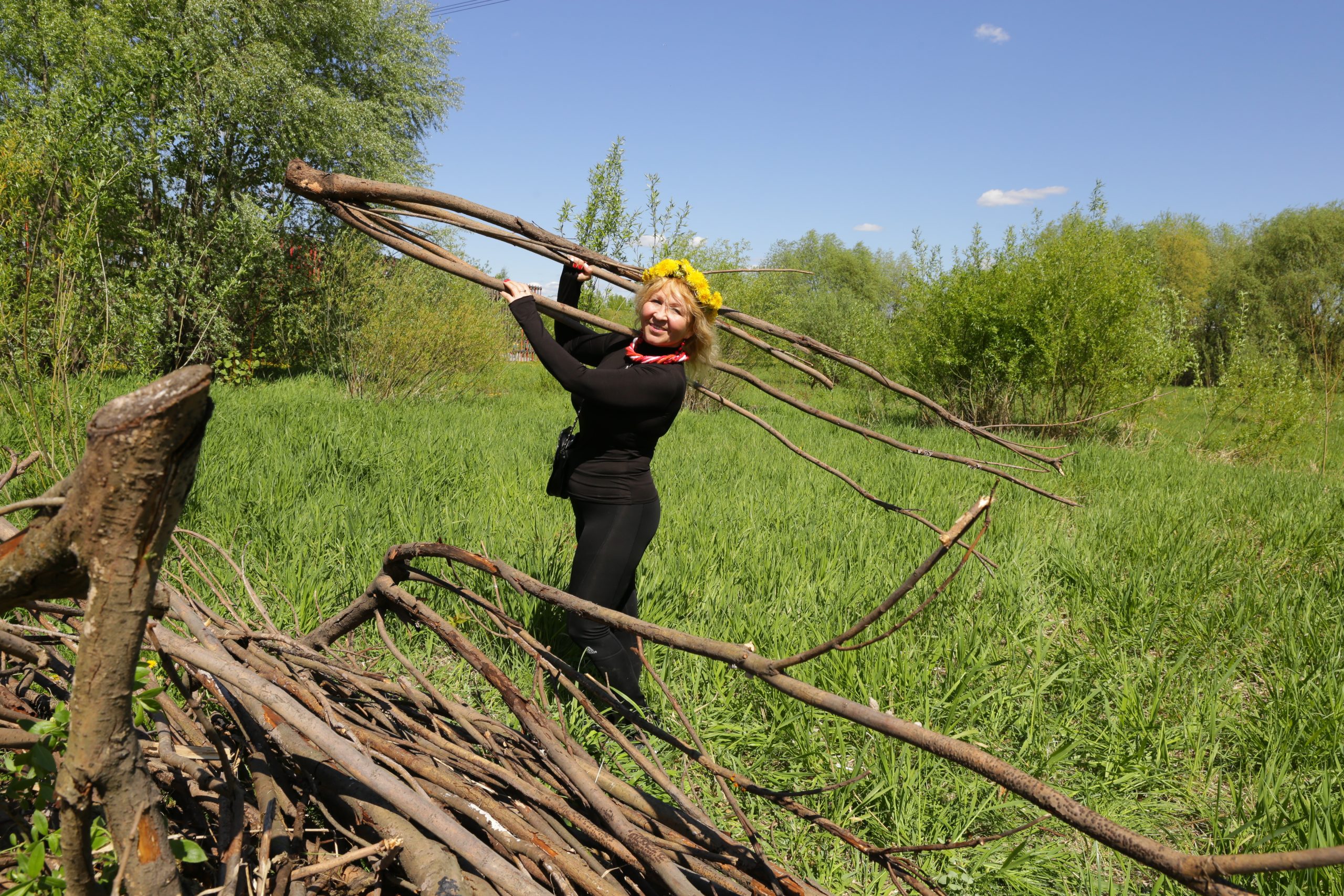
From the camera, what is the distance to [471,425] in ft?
28.3

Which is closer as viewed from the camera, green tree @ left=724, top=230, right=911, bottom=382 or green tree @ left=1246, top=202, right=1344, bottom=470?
green tree @ left=724, top=230, right=911, bottom=382

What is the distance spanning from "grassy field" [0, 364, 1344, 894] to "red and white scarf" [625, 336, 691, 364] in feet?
4.68

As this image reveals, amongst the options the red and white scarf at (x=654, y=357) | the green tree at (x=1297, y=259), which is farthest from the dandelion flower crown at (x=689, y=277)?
the green tree at (x=1297, y=259)

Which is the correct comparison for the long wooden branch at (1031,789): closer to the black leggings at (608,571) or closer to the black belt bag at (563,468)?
the black leggings at (608,571)

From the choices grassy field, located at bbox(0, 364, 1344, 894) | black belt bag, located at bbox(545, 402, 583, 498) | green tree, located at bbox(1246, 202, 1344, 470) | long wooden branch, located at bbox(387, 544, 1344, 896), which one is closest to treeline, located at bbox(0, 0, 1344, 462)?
grassy field, located at bbox(0, 364, 1344, 894)

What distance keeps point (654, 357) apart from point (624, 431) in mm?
326

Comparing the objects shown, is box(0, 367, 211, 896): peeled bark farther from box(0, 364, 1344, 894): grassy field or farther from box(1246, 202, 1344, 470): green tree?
box(1246, 202, 1344, 470): green tree

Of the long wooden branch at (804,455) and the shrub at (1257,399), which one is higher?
the shrub at (1257,399)

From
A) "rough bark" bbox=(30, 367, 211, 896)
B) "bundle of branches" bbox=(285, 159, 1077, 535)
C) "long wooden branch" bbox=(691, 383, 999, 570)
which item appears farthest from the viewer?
"bundle of branches" bbox=(285, 159, 1077, 535)

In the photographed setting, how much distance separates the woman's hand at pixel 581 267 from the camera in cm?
174

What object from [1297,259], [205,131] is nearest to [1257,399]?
[205,131]

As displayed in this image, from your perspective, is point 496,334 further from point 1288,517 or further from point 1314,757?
point 1314,757

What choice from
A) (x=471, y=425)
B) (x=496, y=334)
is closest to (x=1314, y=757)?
(x=471, y=425)

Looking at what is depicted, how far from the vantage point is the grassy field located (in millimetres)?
2471
